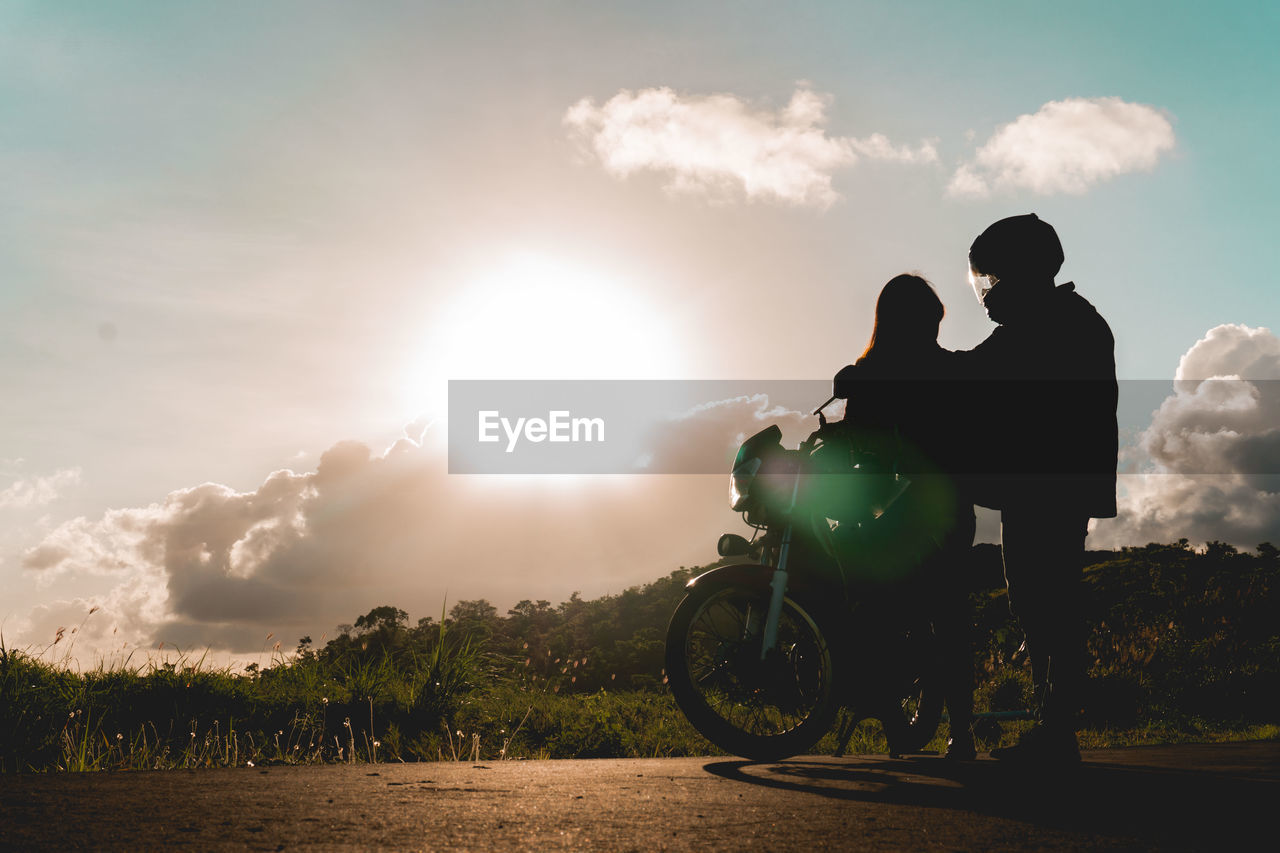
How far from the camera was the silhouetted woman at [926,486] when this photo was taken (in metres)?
4.29

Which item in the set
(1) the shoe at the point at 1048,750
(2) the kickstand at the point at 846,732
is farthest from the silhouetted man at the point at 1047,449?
(2) the kickstand at the point at 846,732

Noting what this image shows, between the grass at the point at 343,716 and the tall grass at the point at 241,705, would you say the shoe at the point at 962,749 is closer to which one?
the grass at the point at 343,716

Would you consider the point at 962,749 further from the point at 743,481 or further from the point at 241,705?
the point at 241,705

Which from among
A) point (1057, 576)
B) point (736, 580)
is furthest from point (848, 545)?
point (1057, 576)

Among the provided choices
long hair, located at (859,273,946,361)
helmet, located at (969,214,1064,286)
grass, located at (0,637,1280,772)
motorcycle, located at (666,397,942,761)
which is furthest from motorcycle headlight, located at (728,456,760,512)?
grass, located at (0,637,1280,772)

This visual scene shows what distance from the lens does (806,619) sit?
4117mm

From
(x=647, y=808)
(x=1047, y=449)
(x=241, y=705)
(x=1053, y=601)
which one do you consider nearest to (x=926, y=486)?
(x=1047, y=449)

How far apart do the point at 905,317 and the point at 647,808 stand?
109 inches

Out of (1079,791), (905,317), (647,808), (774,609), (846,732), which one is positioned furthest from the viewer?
(905,317)

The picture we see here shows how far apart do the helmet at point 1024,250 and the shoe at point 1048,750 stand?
1.92 meters

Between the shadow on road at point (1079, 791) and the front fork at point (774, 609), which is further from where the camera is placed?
the front fork at point (774, 609)

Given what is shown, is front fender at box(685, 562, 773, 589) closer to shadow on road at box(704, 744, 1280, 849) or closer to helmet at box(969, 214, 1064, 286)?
shadow on road at box(704, 744, 1280, 849)

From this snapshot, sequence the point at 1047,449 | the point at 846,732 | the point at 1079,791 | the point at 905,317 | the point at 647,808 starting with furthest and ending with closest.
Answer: the point at 905,317, the point at 846,732, the point at 1047,449, the point at 1079,791, the point at 647,808

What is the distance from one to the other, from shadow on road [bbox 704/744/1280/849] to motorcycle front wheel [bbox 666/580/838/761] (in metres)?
0.15
